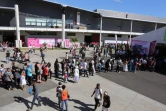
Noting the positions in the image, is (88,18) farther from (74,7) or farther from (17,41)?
(17,41)

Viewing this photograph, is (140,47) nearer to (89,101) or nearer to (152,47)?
(152,47)

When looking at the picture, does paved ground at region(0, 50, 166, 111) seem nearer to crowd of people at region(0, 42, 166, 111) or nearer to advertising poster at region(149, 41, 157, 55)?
crowd of people at region(0, 42, 166, 111)

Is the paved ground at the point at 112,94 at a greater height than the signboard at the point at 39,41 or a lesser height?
lesser

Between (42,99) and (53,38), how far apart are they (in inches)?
1004

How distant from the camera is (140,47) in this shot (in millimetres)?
23188

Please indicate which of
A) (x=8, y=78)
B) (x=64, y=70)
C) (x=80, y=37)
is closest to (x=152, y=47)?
(x=64, y=70)

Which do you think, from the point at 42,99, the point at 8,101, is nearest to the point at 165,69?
the point at 42,99

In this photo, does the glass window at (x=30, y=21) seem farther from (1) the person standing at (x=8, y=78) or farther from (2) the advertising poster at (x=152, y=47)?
(1) the person standing at (x=8, y=78)

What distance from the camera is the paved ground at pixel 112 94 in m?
9.28

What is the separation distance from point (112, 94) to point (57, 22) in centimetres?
2538

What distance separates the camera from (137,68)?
18125mm

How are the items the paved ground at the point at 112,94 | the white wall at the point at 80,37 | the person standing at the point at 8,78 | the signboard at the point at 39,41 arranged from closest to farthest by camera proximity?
the paved ground at the point at 112,94, the person standing at the point at 8,78, the signboard at the point at 39,41, the white wall at the point at 80,37

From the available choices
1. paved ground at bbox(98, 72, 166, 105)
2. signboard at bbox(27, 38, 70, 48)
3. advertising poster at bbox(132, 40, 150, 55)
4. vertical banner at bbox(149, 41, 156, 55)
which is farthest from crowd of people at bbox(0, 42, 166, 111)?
signboard at bbox(27, 38, 70, 48)

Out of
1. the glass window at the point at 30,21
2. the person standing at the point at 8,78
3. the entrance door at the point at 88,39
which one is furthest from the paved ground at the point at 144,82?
the entrance door at the point at 88,39
